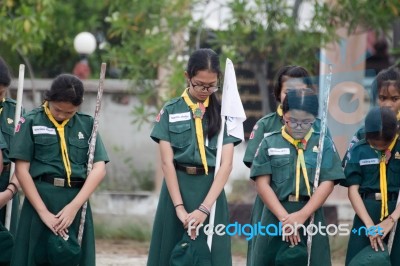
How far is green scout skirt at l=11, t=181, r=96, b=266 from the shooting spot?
736 cm

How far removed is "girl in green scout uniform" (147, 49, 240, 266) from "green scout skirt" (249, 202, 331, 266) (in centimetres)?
25

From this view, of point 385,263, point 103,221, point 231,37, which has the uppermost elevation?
point 231,37

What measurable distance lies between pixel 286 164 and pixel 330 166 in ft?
0.95

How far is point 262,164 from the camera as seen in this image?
7367mm

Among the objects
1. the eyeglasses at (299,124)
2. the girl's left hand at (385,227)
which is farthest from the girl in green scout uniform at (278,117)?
the girl's left hand at (385,227)

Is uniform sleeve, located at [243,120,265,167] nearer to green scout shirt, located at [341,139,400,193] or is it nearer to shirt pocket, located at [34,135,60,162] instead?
green scout shirt, located at [341,139,400,193]

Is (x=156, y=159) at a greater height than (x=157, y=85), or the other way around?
(x=157, y=85)

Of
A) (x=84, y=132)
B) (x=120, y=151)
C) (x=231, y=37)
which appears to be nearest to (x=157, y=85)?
(x=231, y=37)

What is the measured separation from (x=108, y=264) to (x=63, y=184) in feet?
10.5

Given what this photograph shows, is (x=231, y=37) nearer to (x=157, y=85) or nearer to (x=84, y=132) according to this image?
(x=157, y=85)

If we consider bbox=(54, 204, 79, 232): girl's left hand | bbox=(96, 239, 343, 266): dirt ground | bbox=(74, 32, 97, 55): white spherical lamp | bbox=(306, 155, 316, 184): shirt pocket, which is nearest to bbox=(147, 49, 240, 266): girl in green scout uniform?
bbox=(306, 155, 316, 184): shirt pocket

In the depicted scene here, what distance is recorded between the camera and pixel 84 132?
24.8ft

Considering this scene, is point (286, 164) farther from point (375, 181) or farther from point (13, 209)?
point (13, 209)

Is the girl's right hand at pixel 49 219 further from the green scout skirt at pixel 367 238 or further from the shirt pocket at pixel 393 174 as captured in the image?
the shirt pocket at pixel 393 174
